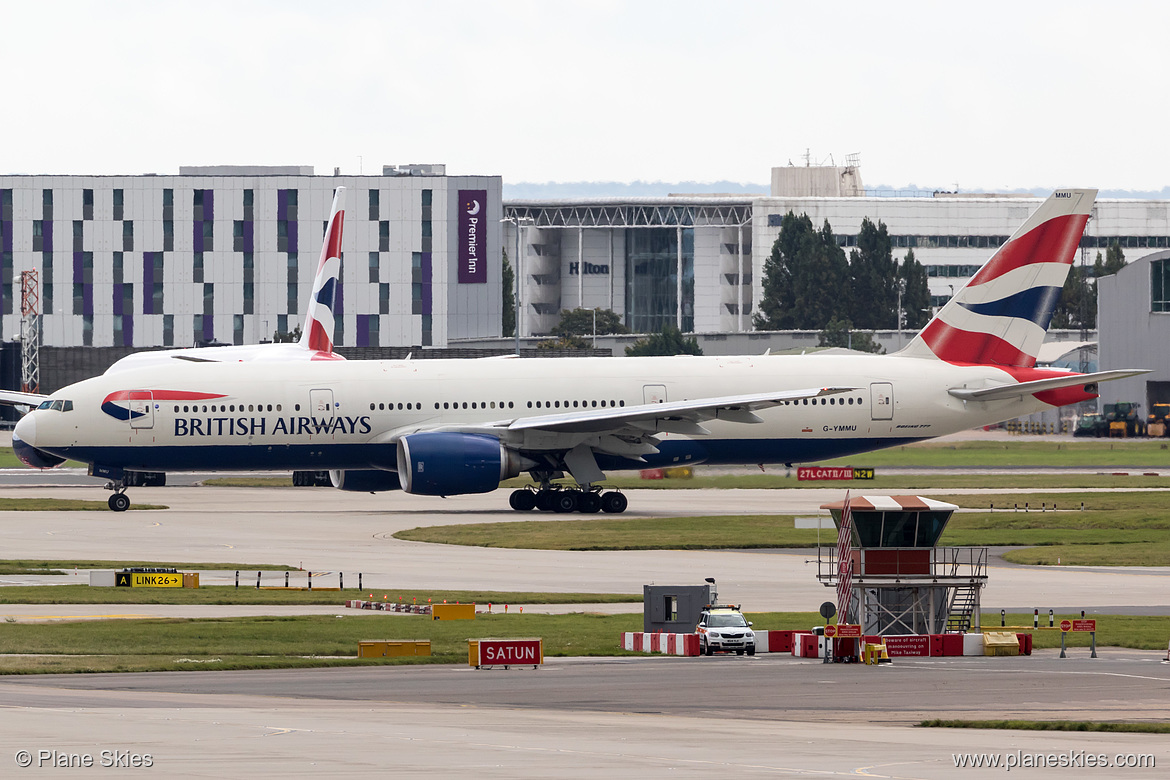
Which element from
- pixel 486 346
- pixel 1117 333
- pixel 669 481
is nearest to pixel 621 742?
pixel 669 481

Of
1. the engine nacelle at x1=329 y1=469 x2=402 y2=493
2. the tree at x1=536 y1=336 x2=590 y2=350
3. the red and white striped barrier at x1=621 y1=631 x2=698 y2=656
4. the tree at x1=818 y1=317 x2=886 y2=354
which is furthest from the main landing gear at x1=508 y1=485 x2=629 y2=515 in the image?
the tree at x1=818 y1=317 x2=886 y2=354

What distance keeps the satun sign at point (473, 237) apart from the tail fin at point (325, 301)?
70348 millimetres

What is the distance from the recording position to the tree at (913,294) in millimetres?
168500

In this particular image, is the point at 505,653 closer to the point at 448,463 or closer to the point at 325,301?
the point at 448,463

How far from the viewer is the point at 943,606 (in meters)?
26.9

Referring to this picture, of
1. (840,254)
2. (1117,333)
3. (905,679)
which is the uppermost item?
(840,254)

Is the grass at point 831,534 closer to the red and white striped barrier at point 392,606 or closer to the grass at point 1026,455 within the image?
the red and white striped barrier at point 392,606

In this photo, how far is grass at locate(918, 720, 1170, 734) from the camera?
17672 millimetres

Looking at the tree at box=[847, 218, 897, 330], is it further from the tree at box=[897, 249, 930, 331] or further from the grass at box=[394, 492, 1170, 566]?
the grass at box=[394, 492, 1170, 566]

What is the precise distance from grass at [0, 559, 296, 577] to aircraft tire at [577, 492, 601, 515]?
14.4 meters

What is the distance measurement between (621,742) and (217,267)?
134200 millimetres

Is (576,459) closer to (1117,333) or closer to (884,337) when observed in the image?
(1117,333)

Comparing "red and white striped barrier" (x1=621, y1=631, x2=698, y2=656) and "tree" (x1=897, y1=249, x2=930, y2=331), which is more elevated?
"tree" (x1=897, y1=249, x2=930, y2=331)

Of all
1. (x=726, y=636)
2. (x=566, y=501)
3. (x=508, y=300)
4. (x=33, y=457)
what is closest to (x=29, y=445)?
(x=33, y=457)
